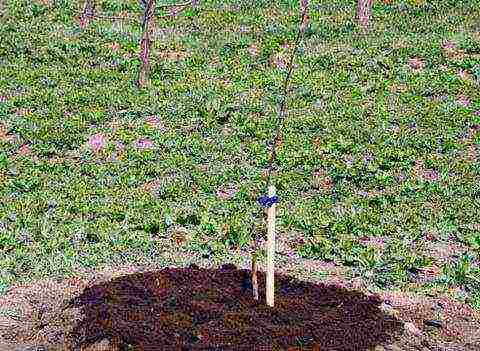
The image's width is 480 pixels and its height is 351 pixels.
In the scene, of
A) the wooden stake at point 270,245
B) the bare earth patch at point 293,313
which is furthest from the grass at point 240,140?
the wooden stake at point 270,245

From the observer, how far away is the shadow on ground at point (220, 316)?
247 inches

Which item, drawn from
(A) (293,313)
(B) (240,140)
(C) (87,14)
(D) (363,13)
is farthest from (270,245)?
(C) (87,14)

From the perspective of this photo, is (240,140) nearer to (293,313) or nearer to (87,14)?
(293,313)

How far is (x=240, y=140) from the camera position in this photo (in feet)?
52.9

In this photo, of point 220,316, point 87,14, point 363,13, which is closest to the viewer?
point 220,316

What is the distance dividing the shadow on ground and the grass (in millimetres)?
2264

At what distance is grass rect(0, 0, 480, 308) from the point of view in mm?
11117

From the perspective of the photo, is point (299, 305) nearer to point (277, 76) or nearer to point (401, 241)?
point (401, 241)

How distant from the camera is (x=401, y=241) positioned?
10969 mm

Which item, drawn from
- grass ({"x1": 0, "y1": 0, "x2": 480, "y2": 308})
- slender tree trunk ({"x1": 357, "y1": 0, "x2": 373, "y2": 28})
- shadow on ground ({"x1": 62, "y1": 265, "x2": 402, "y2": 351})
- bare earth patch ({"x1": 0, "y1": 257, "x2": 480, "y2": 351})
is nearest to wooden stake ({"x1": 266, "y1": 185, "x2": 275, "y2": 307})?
shadow on ground ({"x1": 62, "y1": 265, "x2": 402, "y2": 351})

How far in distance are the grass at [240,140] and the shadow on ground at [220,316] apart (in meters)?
2.26

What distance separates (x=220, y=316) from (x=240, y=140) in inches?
379

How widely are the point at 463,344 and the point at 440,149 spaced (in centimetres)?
785

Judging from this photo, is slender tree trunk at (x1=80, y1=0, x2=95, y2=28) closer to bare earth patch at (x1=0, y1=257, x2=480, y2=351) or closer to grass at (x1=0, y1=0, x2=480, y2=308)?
grass at (x1=0, y1=0, x2=480, y2=308)
